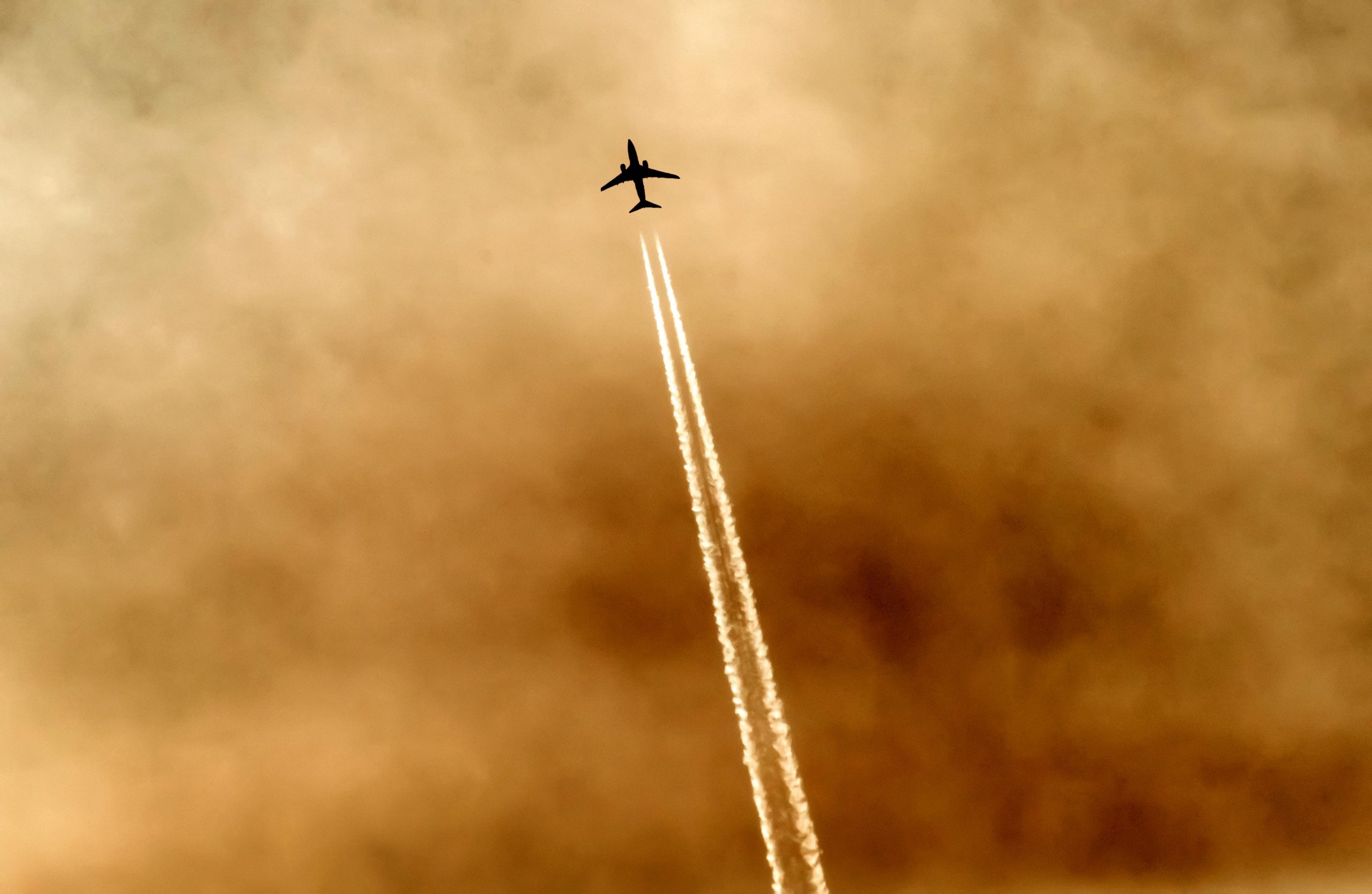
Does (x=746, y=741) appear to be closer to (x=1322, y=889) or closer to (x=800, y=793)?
(x=800, y=793)

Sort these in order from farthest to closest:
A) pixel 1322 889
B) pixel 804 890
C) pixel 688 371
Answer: pixel 1322 889 → pixel 804 890 → pixel 688 371

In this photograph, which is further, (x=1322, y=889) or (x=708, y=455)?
(x=1322, y=889)

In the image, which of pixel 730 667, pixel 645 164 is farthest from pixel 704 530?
pixel 645 164

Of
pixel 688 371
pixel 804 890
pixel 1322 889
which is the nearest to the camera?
pixel 688 371

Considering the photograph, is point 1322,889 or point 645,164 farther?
point 1322,889

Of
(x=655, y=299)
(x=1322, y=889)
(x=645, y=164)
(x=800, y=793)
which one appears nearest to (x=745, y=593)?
(x=800, y=793)

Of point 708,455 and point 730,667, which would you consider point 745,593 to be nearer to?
point 730,667

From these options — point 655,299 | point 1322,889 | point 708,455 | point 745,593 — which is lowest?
point 1322,889

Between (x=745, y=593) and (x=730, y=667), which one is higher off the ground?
(x=745, y=593)

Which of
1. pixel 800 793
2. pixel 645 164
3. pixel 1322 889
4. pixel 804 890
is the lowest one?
pixel 1322 889
